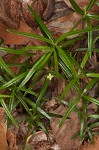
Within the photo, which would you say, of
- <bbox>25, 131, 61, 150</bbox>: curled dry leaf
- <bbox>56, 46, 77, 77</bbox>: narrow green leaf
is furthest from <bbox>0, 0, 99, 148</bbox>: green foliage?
<bbox>25, 131, 61, 150</bbox>: curled dry leaf

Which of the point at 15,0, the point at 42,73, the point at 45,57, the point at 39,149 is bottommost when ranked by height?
the point at 39,149

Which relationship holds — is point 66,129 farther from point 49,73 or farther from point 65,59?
point 65,59

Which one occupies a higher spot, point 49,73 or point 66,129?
point 49,73

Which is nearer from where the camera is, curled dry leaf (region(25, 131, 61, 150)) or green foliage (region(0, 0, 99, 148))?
green foliage (region(0, 0, 99, 148))

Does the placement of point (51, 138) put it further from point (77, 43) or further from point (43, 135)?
point (77, 43)

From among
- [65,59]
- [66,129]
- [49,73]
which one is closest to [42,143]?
[66,129]

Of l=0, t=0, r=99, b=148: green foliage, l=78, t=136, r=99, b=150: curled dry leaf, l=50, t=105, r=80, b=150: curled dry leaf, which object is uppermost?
l=0, t=0, r=99, b=148: green foliage

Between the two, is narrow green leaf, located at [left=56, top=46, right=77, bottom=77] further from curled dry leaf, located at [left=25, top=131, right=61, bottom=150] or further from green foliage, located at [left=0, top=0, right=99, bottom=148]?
curled dry leaf, located at [left=25, top=131, right=61, bottom=150]

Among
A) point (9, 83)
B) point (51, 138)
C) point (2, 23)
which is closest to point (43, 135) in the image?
point (51, 138)
